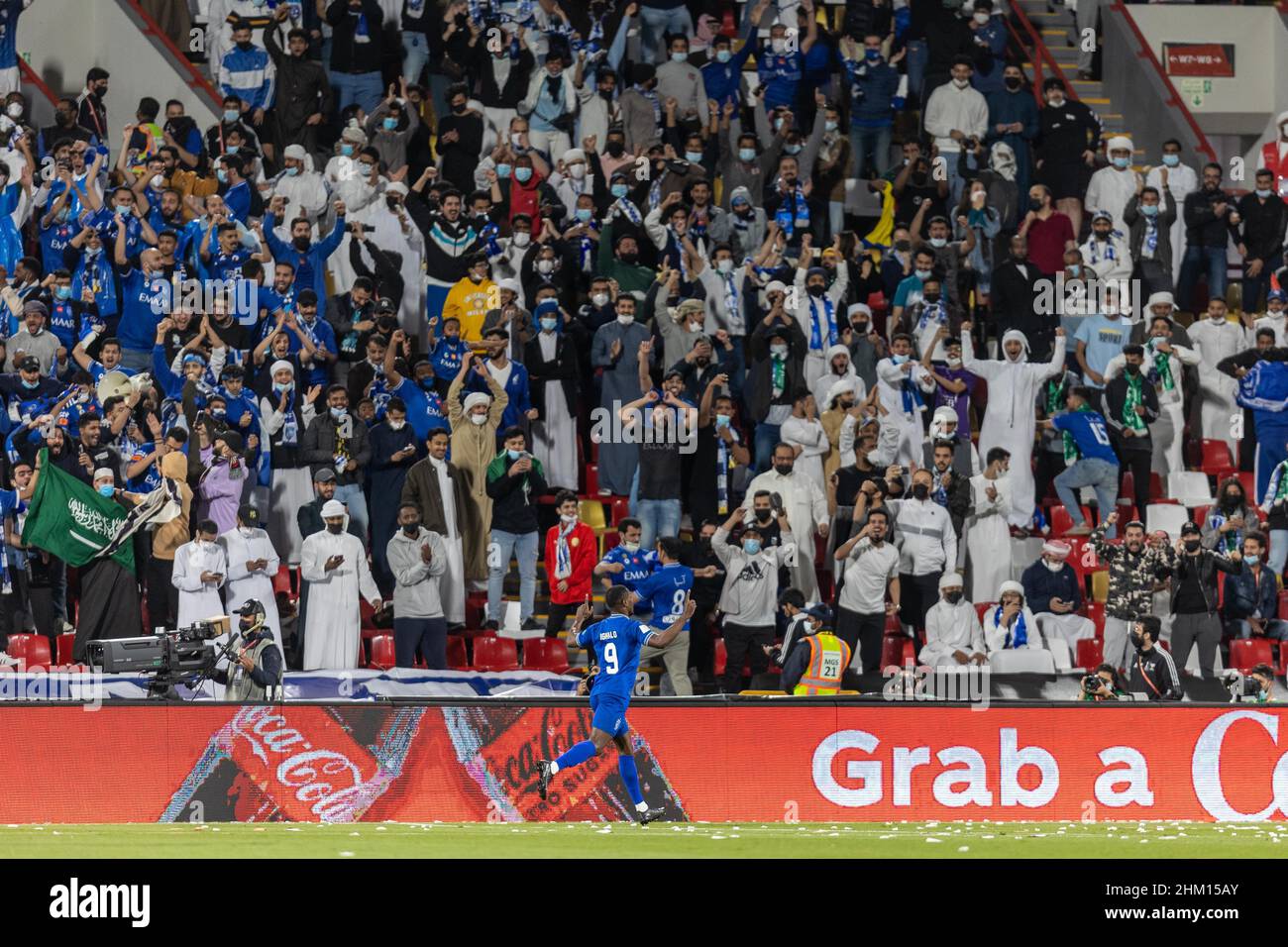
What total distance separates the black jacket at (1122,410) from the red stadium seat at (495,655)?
676 cm

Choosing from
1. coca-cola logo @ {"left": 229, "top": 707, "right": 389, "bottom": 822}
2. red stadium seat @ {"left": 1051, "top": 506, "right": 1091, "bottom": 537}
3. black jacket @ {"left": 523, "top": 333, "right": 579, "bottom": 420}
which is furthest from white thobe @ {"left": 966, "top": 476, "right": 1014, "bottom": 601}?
coca-cola logo @ {"left": 229, "top": 707, "right": 389, "bottom": 822}

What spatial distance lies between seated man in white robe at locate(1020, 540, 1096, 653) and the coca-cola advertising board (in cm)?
357

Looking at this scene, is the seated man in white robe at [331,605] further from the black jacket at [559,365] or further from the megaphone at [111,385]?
the black jacket at [559,365]

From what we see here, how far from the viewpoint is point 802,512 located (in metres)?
20.1

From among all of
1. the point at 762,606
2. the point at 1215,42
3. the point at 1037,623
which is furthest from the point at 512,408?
the point at 1215,42

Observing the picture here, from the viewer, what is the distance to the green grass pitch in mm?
13703

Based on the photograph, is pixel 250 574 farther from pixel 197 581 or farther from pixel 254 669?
pixel 254 669

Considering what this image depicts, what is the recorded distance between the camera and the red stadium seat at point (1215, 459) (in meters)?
22.8

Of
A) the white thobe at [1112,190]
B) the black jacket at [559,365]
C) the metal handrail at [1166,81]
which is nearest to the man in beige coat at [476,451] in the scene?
the black jacket at [559,365]

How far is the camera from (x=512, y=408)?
67.9ft

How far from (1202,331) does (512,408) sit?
7832mm

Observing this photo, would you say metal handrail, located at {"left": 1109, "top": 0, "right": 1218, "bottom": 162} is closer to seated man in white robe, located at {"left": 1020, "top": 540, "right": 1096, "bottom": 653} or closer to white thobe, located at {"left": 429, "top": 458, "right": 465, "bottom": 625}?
seated man in white robe, located at {"left": 1020, "top": 540, "right": 1096, "bottom": 653}

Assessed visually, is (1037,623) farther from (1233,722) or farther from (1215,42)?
(1215,42)

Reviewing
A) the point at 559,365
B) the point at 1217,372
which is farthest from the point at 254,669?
the point at 1217,372
